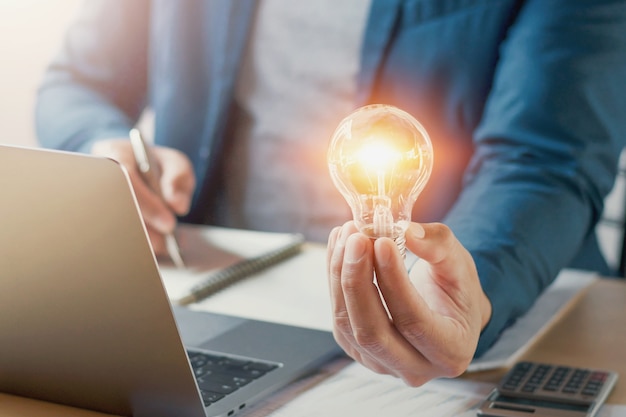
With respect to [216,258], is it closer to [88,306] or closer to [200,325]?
Answer: [200,325]

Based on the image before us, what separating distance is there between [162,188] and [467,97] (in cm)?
45

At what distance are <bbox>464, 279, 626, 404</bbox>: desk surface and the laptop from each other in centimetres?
26

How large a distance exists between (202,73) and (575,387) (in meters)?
0.91

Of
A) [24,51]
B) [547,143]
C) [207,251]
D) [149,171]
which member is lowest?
[24,51]

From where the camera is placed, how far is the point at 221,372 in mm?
724

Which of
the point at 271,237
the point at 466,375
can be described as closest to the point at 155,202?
the point at 271,237

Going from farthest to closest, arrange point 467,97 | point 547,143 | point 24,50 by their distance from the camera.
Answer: point 24,50, point 467,97, point 547,143

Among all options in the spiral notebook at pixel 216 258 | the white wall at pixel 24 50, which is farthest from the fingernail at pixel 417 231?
the white wall at pixel 24 50

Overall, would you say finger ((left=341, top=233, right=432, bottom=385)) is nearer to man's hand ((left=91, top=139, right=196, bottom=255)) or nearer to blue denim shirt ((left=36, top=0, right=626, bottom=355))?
blue denim shirt ((left=36, top=0, right=626, bottom=355))

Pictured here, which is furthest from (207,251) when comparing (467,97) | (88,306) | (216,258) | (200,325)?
(88,306)

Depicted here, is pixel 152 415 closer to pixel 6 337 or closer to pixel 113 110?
pixel 6 337

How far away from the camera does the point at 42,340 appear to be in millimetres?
654

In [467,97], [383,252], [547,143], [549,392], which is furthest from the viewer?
[467,97]

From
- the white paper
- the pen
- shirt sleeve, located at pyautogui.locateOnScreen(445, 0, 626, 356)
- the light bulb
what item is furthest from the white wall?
the light bulb
